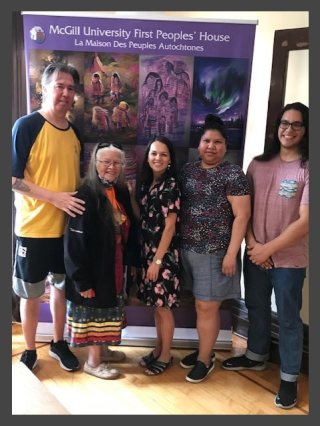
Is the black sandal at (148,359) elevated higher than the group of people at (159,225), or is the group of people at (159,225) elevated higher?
the group of people at (159,225)

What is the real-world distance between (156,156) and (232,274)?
2.54 feet

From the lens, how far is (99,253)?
2.12m

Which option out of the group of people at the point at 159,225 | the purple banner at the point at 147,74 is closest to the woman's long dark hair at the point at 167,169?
the group of people at the point at 159,225

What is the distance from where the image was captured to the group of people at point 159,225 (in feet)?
6.81

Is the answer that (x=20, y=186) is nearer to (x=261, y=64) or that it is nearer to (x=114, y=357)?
(x=114, y=357)

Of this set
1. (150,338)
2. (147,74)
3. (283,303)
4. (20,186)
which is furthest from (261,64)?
(150,338)

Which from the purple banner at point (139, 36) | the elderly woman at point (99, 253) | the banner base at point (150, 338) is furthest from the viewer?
the banner base at point (150, 338)

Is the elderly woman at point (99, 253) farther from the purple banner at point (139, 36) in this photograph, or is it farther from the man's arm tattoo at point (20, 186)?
the purple banner at point (139, 36)

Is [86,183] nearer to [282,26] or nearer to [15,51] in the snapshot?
[15,51]

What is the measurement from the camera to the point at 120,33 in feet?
7.66

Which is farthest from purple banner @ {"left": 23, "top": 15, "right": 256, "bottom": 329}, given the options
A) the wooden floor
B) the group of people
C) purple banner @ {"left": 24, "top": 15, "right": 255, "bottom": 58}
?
the wooden floor

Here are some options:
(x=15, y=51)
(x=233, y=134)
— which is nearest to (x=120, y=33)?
(x=15, y=51)

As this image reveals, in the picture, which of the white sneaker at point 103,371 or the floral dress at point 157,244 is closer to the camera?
the floral dress at point 157,244

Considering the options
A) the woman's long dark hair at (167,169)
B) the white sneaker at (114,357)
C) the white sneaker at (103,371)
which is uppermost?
the woman's long dark hair at (167,169)
